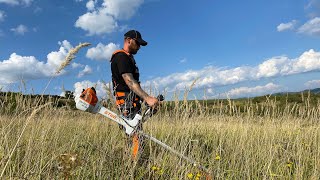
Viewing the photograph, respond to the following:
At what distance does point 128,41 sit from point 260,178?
92.7 inches

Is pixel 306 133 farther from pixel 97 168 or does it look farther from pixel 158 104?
pixel 97 168

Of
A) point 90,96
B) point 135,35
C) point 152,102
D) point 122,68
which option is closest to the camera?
point 90,96

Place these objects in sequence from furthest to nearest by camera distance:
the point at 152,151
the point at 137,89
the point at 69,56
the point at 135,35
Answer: the point at 152,151 < the point at 135,35 < the point at 137,89 < the point at 69,56

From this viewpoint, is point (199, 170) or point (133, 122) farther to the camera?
→ point (133, 122)

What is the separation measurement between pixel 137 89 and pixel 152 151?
1.22 metres

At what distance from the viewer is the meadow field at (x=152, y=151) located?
3.42 meters

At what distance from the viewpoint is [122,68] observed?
4652 millimetres

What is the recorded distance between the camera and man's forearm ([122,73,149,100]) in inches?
178

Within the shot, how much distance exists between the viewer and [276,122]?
25.6 feet

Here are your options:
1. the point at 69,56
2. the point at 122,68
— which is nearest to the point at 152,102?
the point at 122,68

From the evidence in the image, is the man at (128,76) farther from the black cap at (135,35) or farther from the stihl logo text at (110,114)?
the stihl logo text at (110,114)

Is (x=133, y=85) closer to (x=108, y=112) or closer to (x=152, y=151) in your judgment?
(x=108, y=112)

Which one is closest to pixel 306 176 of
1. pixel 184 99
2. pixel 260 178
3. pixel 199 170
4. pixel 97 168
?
pixel 260 178

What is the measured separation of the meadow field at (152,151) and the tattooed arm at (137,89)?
0.46 m
